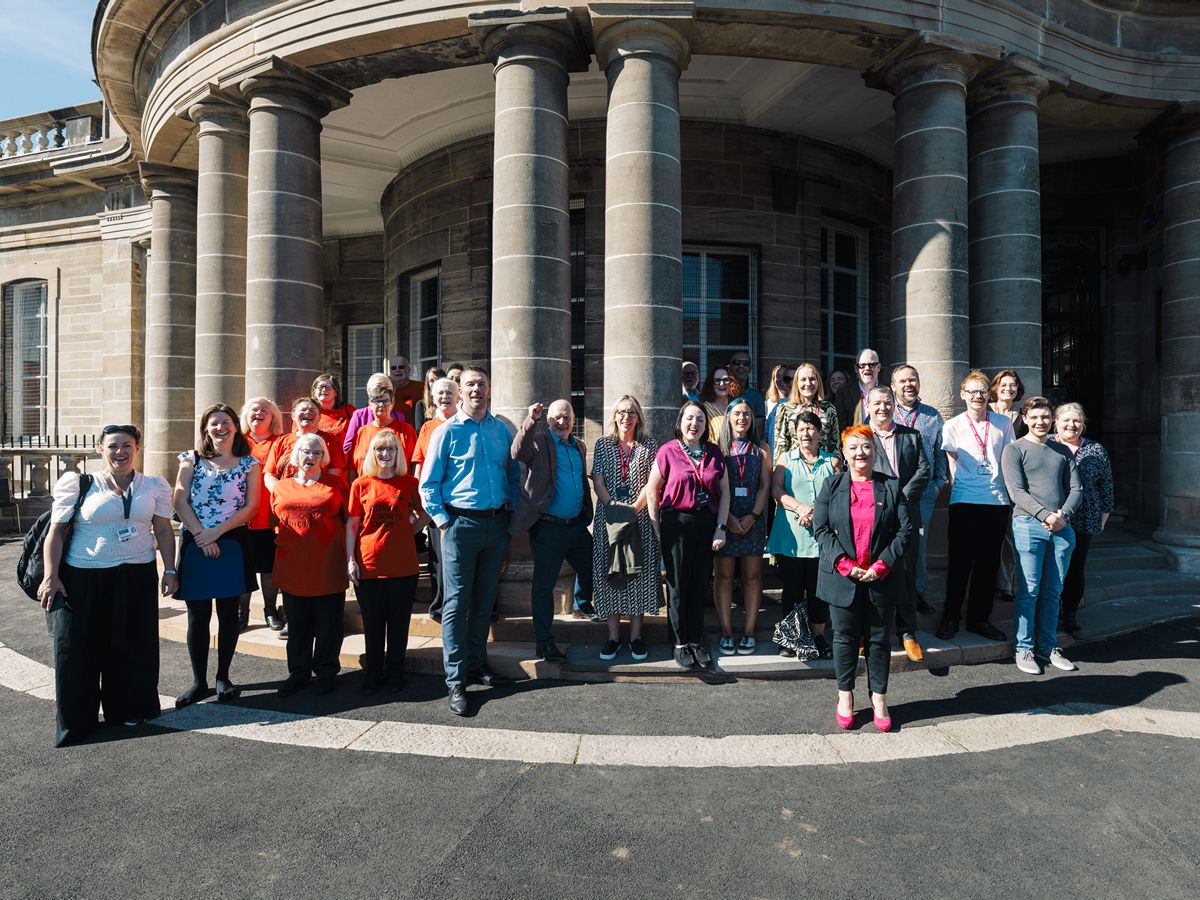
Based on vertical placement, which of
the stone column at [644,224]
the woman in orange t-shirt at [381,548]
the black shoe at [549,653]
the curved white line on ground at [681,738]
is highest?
the stone column at [644,224]

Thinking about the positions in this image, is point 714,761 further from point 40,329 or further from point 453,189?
point 40,329

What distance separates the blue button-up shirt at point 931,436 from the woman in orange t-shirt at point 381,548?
3893 millimetres

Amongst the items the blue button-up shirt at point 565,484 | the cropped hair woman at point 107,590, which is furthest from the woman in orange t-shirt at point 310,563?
the blue button-up shirt at point 565,484

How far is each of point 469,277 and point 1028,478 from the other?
7680 mm

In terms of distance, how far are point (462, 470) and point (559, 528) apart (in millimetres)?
858


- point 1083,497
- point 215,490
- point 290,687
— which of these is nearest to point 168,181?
point 215,490

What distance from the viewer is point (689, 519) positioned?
488cm

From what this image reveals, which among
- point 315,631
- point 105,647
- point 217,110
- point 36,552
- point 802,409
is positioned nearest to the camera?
point 36,552

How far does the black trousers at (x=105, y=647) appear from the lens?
403cm

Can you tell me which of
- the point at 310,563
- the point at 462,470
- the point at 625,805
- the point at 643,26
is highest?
the point at 643,26

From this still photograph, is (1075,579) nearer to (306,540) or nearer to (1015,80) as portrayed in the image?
(1015,80)

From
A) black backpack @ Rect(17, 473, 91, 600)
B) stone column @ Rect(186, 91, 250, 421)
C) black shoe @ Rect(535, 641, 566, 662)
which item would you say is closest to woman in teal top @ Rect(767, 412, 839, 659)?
black shoe @ Rect(535, 641, 566, 662)

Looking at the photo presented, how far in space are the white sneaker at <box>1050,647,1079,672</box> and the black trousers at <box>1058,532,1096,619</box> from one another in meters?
0.81

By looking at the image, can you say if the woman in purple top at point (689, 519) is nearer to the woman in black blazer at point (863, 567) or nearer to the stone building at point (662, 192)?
the woman in black blazer at point (863, 567)
